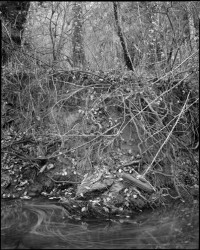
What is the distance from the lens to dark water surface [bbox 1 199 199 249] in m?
4.55

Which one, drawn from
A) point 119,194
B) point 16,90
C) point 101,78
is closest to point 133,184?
point 119,194

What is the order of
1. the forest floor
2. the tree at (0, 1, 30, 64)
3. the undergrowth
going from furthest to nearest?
the tree at (0, 1, 30, 64) → the undergrowth → the forest floor

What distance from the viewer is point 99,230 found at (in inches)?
202

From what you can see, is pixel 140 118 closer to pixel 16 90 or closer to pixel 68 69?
pixel 68 69

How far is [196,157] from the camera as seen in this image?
7562mm

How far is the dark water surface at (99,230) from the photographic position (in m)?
4.55

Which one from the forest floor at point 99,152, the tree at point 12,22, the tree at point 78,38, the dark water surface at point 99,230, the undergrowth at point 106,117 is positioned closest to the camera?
the dark water surface at point 99,230

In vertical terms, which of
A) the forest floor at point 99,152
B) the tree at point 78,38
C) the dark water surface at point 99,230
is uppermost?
the tree at point 78,38

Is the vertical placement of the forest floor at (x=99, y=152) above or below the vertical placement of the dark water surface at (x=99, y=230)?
above

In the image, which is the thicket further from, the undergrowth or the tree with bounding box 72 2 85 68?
the tree with bounding box 72 2 85 68

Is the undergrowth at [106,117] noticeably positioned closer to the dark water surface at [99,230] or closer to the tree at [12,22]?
the tree at [12,22]

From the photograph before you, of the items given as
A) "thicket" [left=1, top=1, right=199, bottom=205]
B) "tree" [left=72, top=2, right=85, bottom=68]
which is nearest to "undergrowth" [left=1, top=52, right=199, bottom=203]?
"thicket" [left=1, top=1, right=199, bottom=205]

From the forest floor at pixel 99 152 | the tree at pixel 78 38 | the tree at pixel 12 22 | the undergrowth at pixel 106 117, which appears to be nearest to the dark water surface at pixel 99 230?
the forest floor at pixel 99 152

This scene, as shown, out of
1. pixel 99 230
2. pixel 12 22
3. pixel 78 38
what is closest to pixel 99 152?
pixel 99 230
